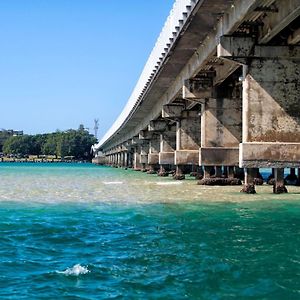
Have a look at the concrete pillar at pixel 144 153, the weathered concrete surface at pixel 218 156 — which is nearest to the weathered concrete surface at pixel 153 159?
the concrete pillar at pixel 144 153

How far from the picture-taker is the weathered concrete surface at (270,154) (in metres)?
21.5

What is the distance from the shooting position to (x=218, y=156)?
1259 inches

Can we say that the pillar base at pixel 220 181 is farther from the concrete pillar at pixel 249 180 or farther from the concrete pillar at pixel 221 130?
the concrete pillar at pixel 249 180

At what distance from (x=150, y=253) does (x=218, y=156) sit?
22.8 meters

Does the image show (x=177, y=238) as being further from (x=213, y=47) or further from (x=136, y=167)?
(x=136, y=167)

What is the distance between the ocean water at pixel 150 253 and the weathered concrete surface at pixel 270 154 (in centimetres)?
438

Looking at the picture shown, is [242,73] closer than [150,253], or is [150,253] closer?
[150,253]

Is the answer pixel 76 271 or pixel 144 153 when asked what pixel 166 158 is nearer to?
pixel 144 153

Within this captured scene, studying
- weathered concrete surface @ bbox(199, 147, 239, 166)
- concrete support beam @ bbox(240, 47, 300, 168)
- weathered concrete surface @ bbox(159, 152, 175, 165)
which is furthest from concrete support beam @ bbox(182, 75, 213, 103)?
weathered concrete surface @ bbox(159, 152, 175, 165)

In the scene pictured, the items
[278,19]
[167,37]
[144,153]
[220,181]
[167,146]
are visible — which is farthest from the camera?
[144,153]

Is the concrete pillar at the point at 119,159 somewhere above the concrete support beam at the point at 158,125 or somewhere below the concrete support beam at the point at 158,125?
below

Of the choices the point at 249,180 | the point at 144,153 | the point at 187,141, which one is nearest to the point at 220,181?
the point at 249,180

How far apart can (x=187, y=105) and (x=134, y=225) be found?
3194 centimetres

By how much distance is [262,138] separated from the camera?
21.9m
